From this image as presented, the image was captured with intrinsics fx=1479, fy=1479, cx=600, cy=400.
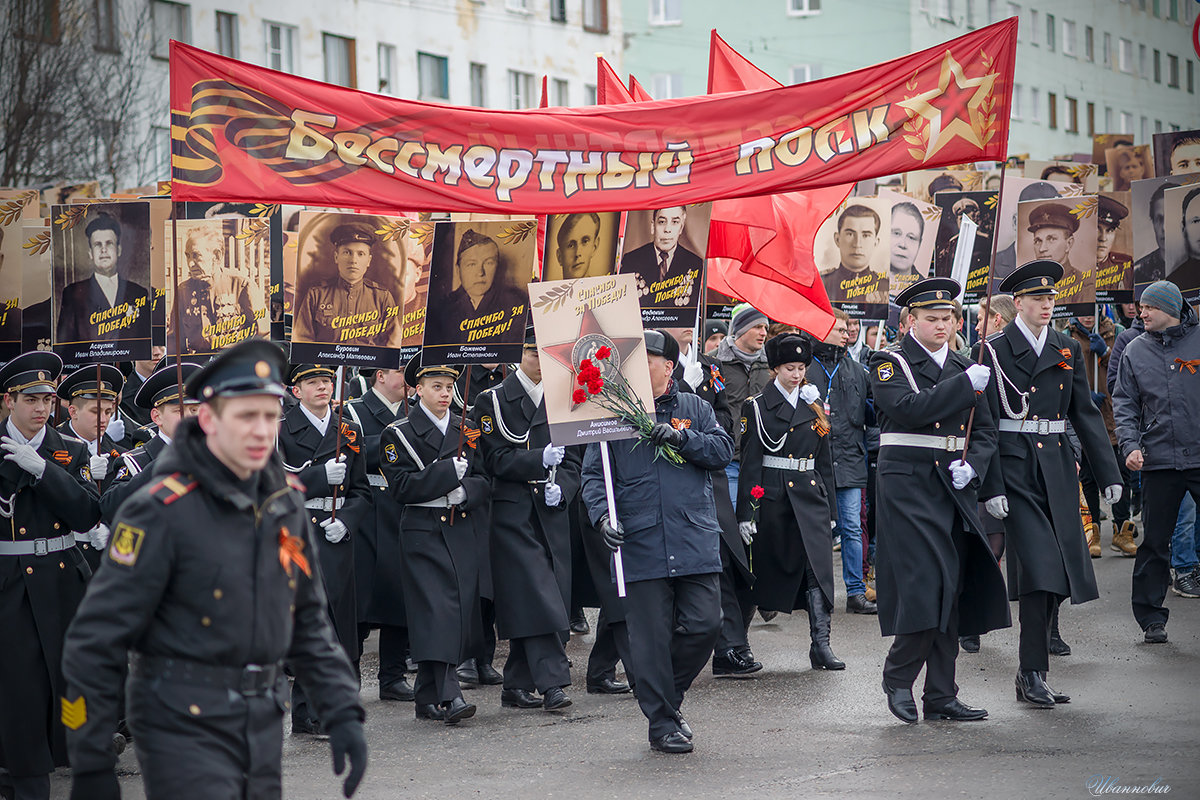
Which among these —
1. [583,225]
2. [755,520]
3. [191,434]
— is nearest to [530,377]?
[583,225]

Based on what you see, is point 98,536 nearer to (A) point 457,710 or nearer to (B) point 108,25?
(A) point 457,710

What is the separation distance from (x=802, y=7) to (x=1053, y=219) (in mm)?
47116

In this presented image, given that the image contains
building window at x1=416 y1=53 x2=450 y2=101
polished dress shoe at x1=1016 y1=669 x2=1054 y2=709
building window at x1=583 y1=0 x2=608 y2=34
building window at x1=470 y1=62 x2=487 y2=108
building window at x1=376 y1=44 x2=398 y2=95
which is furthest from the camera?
building window at x1=583 y1=0 x2=608 y2=34

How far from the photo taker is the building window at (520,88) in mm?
47094

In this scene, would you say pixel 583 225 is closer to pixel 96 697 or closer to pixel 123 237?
pixel 123 237

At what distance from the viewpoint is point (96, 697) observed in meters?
4.06

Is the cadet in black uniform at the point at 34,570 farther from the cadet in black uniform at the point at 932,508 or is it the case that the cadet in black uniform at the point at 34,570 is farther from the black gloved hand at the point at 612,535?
the cadet in black uniform at the point at 932,508

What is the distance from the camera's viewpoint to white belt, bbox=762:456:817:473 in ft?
32.2

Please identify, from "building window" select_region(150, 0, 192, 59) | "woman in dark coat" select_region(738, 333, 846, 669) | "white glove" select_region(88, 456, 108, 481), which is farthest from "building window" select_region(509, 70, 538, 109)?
"white glove" select_region(88, 456, 108, 481)

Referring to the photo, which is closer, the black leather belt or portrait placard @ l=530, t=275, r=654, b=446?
the black leather belt

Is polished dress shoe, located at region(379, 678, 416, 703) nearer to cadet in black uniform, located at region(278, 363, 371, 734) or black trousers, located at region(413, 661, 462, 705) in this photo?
cadet in black uniform, located at region(278, 363, 371, 734)

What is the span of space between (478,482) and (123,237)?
2509 millimetres

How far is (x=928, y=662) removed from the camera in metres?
7.94

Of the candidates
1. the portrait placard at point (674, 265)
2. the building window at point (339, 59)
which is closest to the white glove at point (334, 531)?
the portrait placard at point (674, 265)
